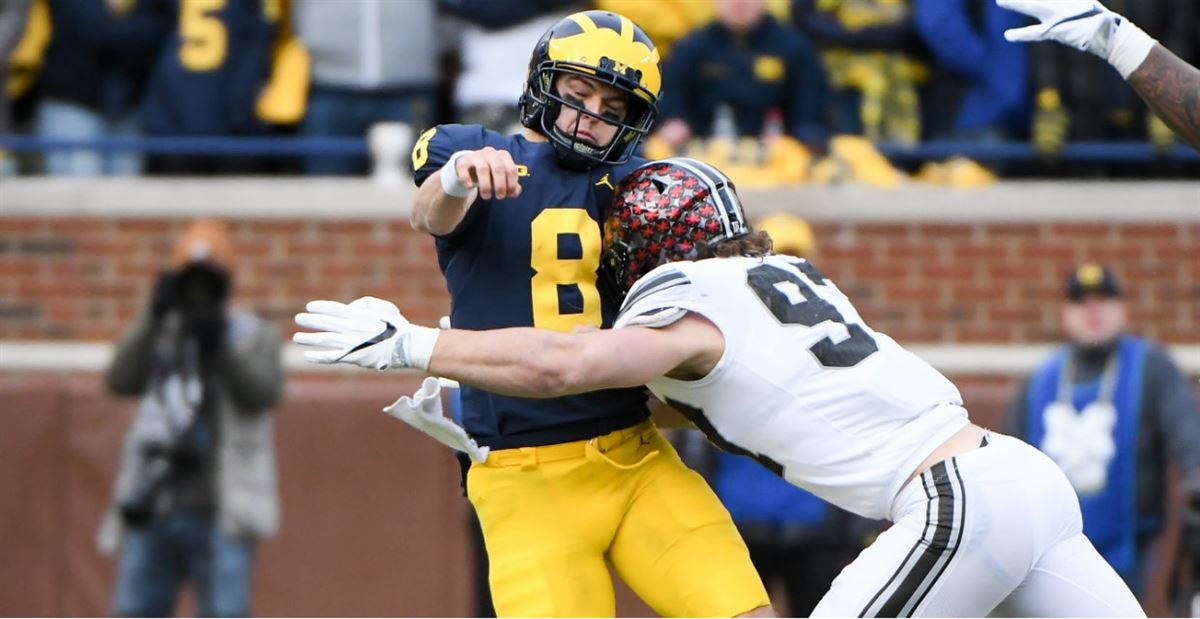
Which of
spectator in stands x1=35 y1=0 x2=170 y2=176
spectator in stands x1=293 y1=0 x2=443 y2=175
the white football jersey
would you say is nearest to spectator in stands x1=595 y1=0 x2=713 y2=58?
spectator in stands x1=293 y1=0 x2=443 y2=175

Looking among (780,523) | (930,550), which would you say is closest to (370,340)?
(930,550)

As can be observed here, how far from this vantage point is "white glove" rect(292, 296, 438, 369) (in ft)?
15.2

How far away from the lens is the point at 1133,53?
16.8 ft

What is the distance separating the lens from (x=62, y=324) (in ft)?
30.8

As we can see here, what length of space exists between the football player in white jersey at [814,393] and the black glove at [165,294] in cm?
314

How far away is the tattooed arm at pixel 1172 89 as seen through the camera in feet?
16.6

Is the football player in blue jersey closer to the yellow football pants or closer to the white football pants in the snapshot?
the yellow football pants

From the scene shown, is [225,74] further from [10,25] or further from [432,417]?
[432,417]

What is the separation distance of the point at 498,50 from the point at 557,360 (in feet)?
14.8

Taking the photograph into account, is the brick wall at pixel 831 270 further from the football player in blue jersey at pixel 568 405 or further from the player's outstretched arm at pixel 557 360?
the player's outstretched arm at pixel 557 360

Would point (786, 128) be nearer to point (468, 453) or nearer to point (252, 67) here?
point (252, 67)

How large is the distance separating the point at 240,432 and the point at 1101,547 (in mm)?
3182

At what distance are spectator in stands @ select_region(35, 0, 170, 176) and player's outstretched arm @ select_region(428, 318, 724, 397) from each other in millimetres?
4914

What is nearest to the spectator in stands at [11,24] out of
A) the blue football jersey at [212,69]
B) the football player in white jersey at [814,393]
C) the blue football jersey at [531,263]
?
the blue football jersey at [212,69]
